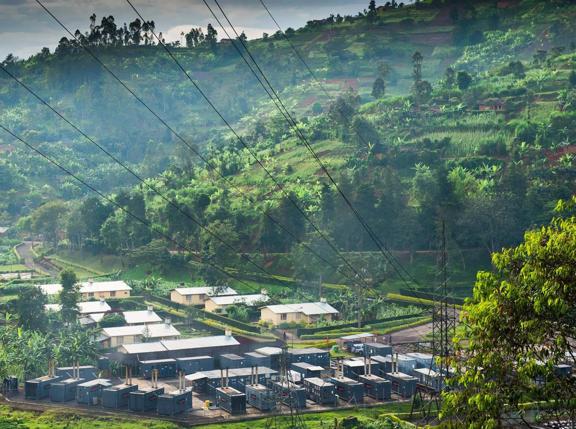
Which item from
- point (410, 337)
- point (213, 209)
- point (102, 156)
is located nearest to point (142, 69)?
point (102, 156)

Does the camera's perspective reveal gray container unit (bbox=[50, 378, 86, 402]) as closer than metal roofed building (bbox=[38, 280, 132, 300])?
Yes

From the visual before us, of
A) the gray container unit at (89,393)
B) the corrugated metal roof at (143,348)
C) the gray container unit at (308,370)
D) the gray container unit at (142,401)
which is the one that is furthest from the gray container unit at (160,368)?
the gray container unit at (308,370)

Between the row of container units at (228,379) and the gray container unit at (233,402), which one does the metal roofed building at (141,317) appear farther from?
the gray container unit at (233,402)

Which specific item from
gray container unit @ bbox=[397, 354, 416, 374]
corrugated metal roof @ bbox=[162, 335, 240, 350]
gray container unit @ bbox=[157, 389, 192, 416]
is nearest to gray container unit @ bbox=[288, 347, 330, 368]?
corrugated metal roof @ bbox=[162, 335, 240, 350]

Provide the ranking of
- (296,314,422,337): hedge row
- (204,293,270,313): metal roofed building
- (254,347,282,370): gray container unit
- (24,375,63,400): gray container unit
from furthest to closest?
(204,293,270,313): metal roofed building → (296,314,422,337): hedge row → (254,347,282,370): gray container unit → (24,375,63,400): gray container unit

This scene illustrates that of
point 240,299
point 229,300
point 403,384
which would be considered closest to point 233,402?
point 403,384

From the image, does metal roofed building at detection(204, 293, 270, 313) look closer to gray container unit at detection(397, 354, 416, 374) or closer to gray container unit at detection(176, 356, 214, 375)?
gray container unit at detection(176, 356, 214, 375)

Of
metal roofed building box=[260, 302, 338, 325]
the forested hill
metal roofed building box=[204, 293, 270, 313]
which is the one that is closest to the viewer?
metal roofed building box=[260, 302, 338, 325]

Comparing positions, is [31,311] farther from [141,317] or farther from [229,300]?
[229,300]
